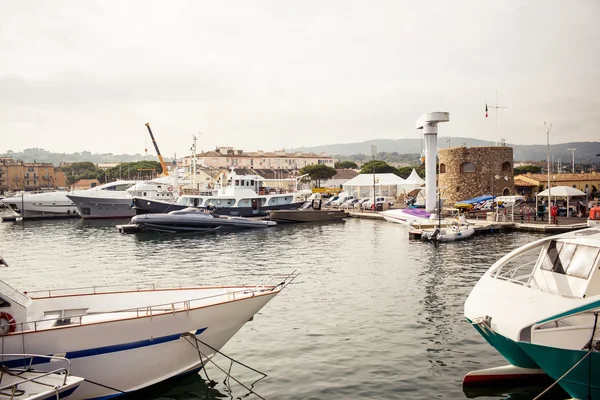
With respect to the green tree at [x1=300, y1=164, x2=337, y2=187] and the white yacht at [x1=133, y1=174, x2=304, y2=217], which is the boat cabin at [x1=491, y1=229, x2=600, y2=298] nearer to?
the white yacht at [x1=133, y1=174, x2=304, y2=217]

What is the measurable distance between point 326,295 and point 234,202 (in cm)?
3989

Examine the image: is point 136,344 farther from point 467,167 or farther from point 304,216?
point 467,167

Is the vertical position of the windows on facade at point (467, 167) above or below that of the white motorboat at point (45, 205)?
above

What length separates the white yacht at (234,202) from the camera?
57.3m

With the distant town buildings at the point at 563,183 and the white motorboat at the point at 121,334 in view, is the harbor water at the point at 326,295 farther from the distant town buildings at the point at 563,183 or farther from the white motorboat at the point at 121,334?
the distant town buildings at the point at 563,183

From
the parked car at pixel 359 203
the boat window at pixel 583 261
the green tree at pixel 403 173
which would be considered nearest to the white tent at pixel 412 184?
the parked car at pixel 359 203

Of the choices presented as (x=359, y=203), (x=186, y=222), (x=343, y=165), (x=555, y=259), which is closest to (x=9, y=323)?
(x=555, y=259)

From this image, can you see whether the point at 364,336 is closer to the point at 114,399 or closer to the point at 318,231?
the point at 114,399

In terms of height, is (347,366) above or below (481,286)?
below

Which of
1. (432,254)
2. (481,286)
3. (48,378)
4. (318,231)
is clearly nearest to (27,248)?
(318,231)

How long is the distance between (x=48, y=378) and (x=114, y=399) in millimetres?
2062

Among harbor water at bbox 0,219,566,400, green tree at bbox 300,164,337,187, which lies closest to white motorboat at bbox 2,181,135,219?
harbor water at bbox 0,219,566,400

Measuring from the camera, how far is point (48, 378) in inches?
348

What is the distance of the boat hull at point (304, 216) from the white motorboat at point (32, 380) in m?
45.4
